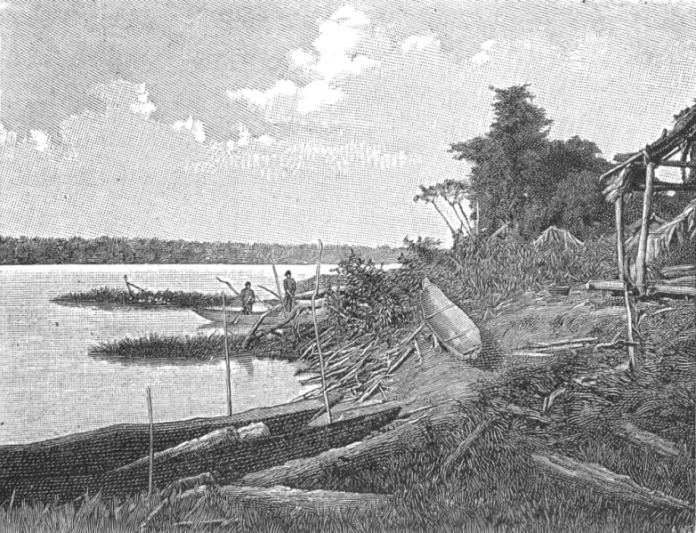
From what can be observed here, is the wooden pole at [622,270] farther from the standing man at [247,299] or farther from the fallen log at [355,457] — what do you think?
the standing man at [247,299]

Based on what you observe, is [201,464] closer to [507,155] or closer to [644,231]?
[507,155]

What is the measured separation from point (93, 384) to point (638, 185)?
87.9 inches

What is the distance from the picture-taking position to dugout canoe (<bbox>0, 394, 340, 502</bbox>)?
212cm

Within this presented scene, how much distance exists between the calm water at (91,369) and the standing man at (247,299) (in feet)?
0.20

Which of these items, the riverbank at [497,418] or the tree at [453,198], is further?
the tree at [453,198]

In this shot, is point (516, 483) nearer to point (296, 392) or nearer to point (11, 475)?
point (296, 392)

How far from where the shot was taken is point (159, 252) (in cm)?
218

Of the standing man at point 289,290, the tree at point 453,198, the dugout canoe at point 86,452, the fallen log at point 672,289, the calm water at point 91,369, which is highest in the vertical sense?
the tree at point 453,198

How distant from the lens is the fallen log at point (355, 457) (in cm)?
211

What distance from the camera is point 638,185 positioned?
2.22 metres

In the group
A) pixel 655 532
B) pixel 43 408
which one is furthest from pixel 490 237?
pixel 43 408

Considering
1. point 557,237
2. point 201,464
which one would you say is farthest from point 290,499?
point 557,237

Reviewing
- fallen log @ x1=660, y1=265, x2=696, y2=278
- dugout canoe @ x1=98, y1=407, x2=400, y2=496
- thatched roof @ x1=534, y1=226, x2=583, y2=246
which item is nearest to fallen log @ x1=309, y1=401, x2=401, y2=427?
dugout canoe @ x1=98, y1=407, x2=400, y2=496

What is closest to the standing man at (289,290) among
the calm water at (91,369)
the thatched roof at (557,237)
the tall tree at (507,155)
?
the calm water at (91,369)
